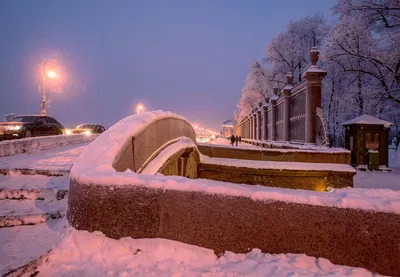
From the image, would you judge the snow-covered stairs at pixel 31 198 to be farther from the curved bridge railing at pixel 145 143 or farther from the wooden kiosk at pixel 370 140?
the wooden kiosk at pixel 370 140

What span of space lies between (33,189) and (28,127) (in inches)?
495

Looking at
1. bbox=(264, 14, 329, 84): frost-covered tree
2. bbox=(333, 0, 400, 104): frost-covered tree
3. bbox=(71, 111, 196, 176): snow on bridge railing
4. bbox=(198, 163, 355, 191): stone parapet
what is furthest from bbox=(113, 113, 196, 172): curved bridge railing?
bbox=(264, 14, 329, 84): frost-covered tree

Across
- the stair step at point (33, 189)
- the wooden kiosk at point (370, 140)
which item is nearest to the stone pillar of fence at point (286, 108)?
the wooden kiosk at point (370, 140)

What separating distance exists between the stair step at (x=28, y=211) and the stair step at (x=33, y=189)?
10 centimetres

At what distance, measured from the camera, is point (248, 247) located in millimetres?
2963

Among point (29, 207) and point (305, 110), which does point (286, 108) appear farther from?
point (29, 207)

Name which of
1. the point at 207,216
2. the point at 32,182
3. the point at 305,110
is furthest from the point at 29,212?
the point at 305,110

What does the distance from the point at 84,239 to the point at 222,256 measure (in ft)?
5.11

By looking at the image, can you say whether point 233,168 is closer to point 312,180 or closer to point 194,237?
point 312,180

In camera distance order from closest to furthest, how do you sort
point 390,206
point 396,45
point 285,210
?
point 390,206
point 285,210
point 396,45

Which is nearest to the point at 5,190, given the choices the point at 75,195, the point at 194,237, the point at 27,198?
the point at 27,198

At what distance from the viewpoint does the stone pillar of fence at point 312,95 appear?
12.2 metres

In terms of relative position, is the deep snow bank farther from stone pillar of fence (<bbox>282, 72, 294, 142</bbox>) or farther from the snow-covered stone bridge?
stone pillar of fence (<bbox>282, 72, 294, 142</bbox>)

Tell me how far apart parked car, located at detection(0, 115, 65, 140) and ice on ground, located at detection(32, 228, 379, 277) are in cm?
1356
